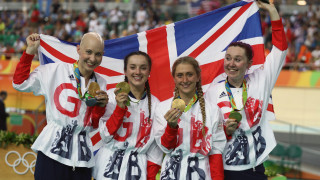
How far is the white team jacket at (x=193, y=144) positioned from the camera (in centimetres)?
401

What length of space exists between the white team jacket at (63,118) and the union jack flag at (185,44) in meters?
0.77

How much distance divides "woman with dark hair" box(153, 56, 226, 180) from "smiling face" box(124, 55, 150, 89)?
26cm

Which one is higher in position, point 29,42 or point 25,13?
point 25,13

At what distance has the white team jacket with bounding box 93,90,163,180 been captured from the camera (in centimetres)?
414

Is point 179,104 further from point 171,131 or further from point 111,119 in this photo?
point 111,119

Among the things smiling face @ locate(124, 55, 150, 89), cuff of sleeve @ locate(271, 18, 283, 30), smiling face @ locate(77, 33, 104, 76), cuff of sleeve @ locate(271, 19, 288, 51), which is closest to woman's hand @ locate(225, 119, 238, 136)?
smiling face @ locate(124, 55, 150, 89)

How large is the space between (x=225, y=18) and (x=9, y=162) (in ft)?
10.4

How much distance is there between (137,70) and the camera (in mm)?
4180

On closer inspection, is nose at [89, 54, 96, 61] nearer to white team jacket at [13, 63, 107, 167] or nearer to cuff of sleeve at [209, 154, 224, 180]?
white team jacket at [13, 63, 107, 167]

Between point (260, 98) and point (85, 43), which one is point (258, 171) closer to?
point (260, 98)

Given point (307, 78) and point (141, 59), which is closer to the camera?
point (141, 59)

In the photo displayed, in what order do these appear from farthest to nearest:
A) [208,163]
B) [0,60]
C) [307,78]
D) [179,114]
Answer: [0,60], [307,78], [208,163], [179,114]

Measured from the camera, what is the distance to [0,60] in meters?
16.1

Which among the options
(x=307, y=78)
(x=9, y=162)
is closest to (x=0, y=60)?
(x=307, y=78)
